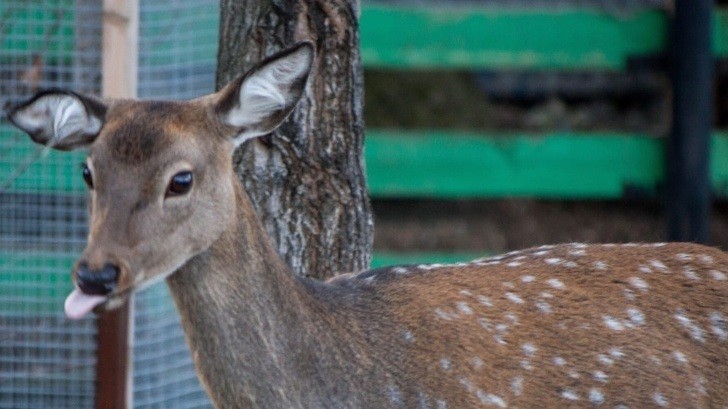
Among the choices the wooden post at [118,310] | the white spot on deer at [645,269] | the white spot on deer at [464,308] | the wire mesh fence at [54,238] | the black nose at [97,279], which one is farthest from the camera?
the wire mesh fence at [54,238]

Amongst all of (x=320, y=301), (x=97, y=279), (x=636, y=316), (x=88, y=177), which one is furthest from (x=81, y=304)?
(x=636, y=316)

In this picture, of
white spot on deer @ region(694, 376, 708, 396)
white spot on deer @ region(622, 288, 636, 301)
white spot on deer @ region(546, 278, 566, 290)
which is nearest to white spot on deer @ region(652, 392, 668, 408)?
white spot on deer @ region(694, 376, 708, 396)

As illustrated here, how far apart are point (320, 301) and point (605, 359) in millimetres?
913

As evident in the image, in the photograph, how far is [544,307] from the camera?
437 centimetres

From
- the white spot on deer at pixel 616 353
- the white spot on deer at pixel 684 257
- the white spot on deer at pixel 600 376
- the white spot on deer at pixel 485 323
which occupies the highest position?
the white spot on deer at pixel 684 257

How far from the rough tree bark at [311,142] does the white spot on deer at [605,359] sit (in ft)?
4.15

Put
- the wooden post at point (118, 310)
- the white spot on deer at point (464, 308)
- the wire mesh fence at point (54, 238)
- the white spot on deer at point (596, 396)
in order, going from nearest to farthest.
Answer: the white spot on deer at point (596, 396)
the white spot on deer at point (464, 308)
the wooden post at point (118, 310)
the wire mesh fence at point (54, 238)

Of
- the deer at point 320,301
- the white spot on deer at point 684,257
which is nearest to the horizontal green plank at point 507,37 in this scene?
the white spot on deer at point 684,257

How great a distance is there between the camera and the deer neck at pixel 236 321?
399 cm

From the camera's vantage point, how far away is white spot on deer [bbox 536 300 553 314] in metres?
4.36

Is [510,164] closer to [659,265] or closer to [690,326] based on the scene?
[659,265]

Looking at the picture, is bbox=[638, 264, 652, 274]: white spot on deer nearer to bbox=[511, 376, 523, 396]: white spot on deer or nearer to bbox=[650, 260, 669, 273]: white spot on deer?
bbox=[650, 260, 669, 273]: white spot on deer

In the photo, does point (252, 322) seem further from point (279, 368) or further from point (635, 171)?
point (635, 171)

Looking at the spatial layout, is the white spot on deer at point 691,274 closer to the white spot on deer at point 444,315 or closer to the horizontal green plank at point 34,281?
the white spot on deer at point 444,315
